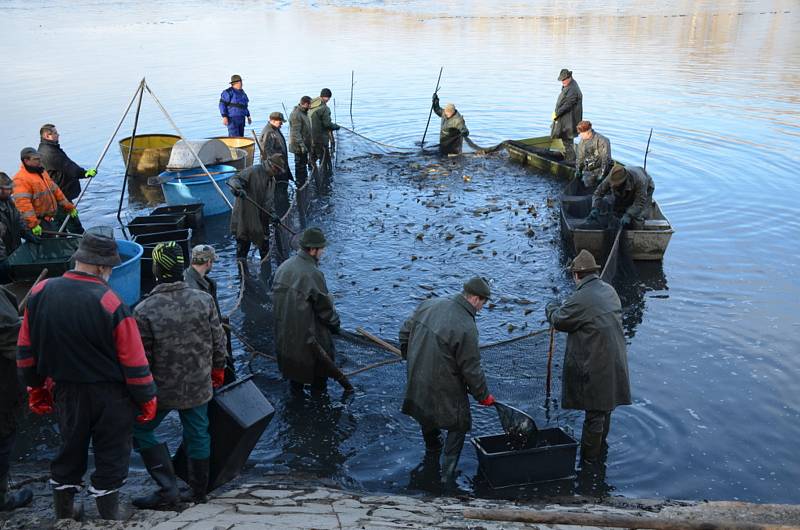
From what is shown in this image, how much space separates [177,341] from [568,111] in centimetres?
1333

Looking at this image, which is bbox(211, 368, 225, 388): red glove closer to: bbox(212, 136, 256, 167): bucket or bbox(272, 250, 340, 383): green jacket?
bbox(272, 250, 340, 383): green jacket

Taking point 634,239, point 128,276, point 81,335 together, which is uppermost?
point 81,335

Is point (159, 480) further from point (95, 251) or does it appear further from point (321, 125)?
point (321, 125)

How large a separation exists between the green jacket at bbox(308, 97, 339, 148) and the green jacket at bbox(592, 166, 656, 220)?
7255 millimetres

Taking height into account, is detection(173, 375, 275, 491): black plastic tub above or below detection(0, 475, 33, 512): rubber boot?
above

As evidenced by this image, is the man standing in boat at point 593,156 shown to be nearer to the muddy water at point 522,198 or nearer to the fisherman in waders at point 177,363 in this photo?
the muddy water at point 522,198

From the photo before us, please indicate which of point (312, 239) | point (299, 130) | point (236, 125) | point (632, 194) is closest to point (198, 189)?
point (299, 130)

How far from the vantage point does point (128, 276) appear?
29.3ft

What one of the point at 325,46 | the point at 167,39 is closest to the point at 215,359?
the point at 325,46

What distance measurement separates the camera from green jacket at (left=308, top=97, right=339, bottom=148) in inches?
642

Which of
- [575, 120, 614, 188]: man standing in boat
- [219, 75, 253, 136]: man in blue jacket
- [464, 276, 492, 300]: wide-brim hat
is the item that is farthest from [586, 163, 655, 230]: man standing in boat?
[219, 75, 253, 136]: man in blue jacket

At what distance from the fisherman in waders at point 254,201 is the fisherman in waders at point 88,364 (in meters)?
5.89

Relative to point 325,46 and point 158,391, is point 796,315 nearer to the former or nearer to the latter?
point 158,391

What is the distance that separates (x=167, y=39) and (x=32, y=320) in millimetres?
46548
